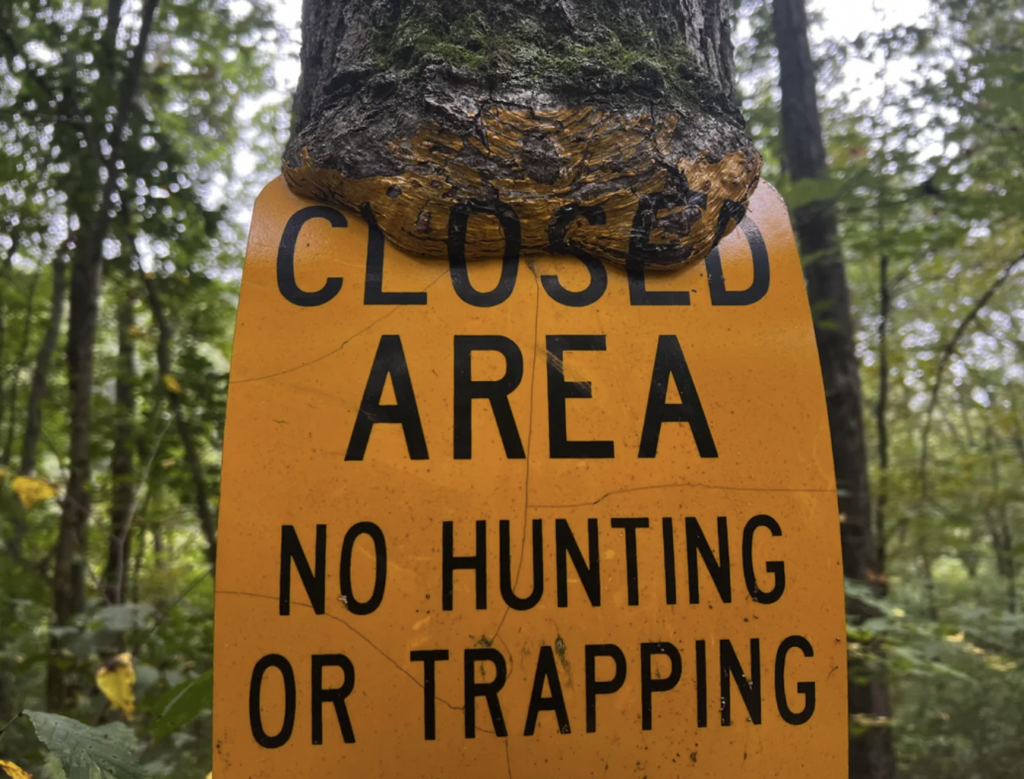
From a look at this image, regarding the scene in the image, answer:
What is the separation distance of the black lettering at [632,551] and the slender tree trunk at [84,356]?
2470 mm

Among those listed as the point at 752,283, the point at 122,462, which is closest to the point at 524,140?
the point at 752,283

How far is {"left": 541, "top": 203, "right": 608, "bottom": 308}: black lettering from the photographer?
0.83m

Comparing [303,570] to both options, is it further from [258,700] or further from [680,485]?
[680,485]

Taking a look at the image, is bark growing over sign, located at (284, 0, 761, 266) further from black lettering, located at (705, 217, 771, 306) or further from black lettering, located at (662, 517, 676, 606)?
black lettering, located at (662, 517, 676, 606)

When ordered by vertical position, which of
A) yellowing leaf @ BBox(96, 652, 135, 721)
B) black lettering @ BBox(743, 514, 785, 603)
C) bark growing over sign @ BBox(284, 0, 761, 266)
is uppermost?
bark growing over sign @ BBox(284, 0, 761, 266)

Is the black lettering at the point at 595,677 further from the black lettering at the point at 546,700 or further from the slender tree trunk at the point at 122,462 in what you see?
the slender tree trunk at the point at 122,462

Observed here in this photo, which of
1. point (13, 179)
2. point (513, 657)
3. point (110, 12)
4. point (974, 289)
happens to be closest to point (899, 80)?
point (974, 289)

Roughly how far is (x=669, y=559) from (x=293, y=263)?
0.64m

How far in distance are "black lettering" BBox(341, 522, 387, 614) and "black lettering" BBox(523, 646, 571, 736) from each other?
22 centimetres

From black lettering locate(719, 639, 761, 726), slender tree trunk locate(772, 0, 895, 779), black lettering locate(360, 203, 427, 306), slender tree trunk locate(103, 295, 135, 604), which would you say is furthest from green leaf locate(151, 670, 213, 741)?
slender tree trunk locate(772, 0, 895, 779)

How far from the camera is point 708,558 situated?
0.81 meters

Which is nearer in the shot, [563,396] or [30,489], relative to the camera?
[563,396]

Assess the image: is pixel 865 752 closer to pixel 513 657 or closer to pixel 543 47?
pixel 513 657

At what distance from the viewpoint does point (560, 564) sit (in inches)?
31.2
